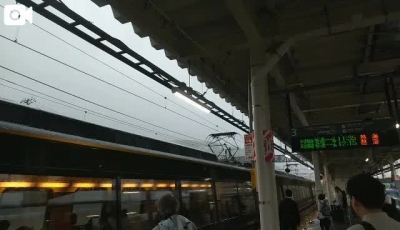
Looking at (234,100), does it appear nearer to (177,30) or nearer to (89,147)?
(177,30)

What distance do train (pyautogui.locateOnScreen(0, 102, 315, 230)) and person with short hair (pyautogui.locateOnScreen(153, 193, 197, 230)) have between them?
1.61 meters

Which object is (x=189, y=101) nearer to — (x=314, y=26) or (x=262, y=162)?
(x=262, y=162)

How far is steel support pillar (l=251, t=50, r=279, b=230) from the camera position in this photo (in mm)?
5180

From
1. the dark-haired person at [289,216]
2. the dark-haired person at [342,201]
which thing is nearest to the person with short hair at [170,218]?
the dark-haired person at [289,216]

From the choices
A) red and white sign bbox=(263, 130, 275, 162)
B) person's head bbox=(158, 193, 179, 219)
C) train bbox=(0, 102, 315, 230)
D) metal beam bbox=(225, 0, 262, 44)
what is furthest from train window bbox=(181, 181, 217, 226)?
person's head bbox=(158, 193, 179, 219)

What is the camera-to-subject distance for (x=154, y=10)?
17.3 feet

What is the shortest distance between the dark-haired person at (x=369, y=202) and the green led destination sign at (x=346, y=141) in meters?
4.39

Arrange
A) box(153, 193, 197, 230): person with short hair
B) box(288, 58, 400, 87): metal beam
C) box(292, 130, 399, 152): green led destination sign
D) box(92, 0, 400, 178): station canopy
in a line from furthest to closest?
box(288, 58, 400, 87): metal beam < box(292, 130, 399, 152): green led destination sign < box(92, 0, 400, 178): station canopy < box(153, 193, 197, 230): person with short hair

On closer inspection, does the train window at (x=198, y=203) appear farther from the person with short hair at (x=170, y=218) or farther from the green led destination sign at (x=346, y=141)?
the person with short hair at (x=170, y=218)

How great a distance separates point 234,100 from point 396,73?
4.17 meters

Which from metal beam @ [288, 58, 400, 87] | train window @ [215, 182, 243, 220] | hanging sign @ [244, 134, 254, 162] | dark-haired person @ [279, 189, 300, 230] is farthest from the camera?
train window @ [215, 182, 243, 220]

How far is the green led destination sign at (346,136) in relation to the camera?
585cm

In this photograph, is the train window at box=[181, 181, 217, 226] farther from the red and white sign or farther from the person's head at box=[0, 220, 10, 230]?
the person's head at box=[0, 220, 10, 230]

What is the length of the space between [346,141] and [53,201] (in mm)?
4680
